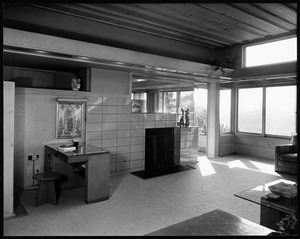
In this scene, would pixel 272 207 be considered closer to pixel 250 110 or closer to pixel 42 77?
pixel 42 77

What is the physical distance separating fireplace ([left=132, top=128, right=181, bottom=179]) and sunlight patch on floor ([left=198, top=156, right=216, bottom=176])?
1.75 ft

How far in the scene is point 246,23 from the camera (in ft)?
14.8

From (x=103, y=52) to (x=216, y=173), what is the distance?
3.24 metres

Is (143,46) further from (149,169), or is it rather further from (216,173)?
(216,173)

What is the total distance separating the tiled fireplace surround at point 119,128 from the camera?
4.41 meters

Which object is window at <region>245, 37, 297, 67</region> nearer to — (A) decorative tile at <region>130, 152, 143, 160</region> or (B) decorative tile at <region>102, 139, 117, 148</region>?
(A) decorative tile at <region>130, 152, 143, 160</region>

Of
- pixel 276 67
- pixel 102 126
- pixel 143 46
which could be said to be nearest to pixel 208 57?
pixel 276 67

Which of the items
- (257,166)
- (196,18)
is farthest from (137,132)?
(257,166)

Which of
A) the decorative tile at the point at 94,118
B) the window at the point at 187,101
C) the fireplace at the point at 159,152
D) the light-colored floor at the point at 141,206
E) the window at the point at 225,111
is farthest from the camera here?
the window at the point at 225,111

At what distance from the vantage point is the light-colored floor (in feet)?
8.57

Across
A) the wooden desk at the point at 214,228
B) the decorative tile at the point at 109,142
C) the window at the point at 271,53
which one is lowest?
the wooden desk at the point at 214,228

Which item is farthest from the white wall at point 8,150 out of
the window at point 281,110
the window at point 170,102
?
the window at point 281,110

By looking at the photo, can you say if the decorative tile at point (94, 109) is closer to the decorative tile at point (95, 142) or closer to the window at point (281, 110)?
the decorative tile at point (95, 142)

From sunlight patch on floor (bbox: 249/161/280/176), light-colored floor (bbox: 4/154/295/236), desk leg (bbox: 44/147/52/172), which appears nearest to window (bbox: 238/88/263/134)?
sunlight patch on floor (bbox: 249/161/280/176)
